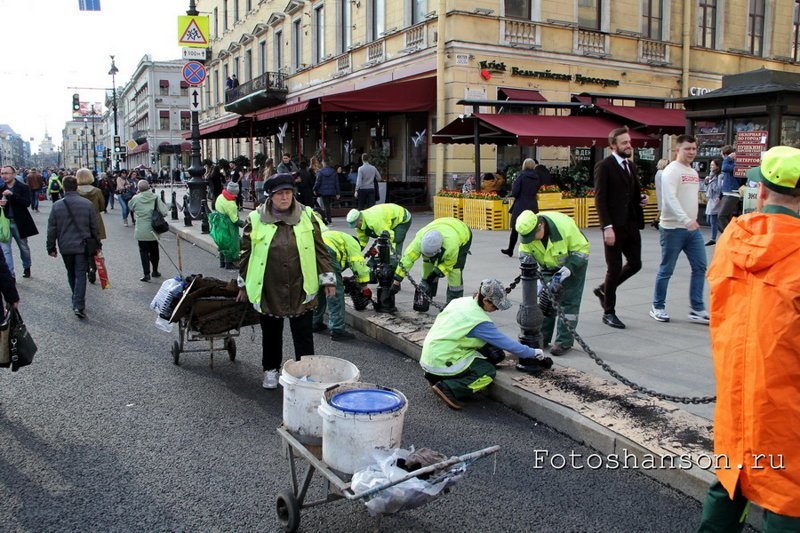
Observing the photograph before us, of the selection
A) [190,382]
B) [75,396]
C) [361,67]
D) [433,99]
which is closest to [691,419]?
[190,382]

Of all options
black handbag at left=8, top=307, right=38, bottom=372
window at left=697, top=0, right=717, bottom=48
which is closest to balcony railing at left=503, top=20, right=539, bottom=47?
window at left=697, top=0, right=717, bottom=48

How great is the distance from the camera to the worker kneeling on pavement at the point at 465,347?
516 centimetres

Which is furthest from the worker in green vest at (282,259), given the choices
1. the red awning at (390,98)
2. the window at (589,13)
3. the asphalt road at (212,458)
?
the window at (589,13)

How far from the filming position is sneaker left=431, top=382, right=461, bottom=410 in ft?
17.0

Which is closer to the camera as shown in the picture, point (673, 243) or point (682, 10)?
point (673, 243)

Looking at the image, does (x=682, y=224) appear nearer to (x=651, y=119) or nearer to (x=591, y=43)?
(x=651, y=119)

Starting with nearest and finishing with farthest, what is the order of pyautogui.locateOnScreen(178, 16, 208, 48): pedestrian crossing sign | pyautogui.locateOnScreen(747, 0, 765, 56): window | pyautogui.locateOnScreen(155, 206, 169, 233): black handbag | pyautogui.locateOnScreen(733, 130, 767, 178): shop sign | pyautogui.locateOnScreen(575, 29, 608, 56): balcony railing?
pyautogui.locateOnScreen(155, 206, 169, 233): black handbag, pyautogui.locateOnScreen(733, 130, 767, 178): shop sign, pyautogui.locateOnScreen(178, 16, 208, 48): pedestrian crossing sign, pyautogui.locateOnScreen(575, 29, 608, 56): balcony railing, pyautogui.locateOnScreen(747, 0, 765, 56): window

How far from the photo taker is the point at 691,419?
4.50m

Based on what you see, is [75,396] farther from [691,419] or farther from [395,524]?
[691,419]

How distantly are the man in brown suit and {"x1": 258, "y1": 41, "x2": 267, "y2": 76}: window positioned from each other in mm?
32145

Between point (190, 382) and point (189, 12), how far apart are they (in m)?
16.0

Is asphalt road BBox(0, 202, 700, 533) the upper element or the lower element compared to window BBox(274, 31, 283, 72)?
lower

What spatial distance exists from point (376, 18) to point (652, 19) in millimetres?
9756

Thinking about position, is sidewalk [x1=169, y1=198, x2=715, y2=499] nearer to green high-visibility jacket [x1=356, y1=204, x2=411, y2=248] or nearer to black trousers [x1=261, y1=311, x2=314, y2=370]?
green high-visibility jacket [x1=356, y1=204, x2=411, y2=248]
